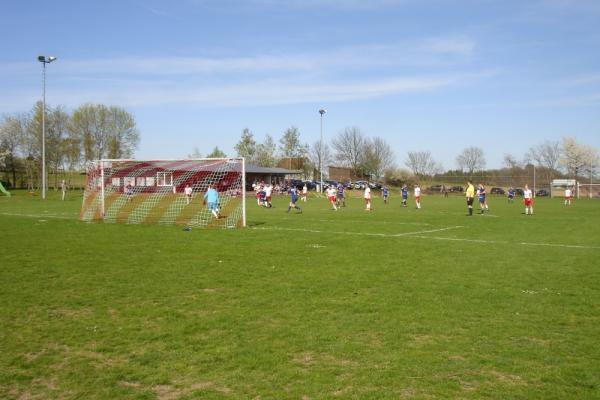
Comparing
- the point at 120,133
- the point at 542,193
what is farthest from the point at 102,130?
the point at 542,193

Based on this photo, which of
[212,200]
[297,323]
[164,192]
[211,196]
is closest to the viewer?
[297,323]

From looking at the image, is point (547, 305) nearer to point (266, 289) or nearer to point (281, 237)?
point (266, 289)

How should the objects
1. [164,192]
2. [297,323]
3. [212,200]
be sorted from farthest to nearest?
[164,192], [212,200], [297,323]

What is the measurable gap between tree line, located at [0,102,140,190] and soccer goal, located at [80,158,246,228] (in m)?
34.6

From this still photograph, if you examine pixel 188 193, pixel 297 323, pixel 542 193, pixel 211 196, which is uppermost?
pixel 188 193

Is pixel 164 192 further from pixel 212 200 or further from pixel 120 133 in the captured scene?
pixel 120 133

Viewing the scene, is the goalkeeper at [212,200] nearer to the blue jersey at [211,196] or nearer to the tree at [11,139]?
the blue jersey at [211,196]

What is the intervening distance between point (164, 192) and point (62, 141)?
39.1 m

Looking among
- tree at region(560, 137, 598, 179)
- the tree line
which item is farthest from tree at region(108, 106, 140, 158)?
tree at region(560, 137, 598, 179)

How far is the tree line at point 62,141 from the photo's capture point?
60500 millimetres

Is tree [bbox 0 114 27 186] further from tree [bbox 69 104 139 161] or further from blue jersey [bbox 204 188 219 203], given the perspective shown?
blue jersey [bbox 204 188 219 203]

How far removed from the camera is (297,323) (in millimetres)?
6691

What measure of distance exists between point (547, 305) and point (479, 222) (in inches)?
629

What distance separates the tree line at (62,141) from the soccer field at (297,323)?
53.4m
